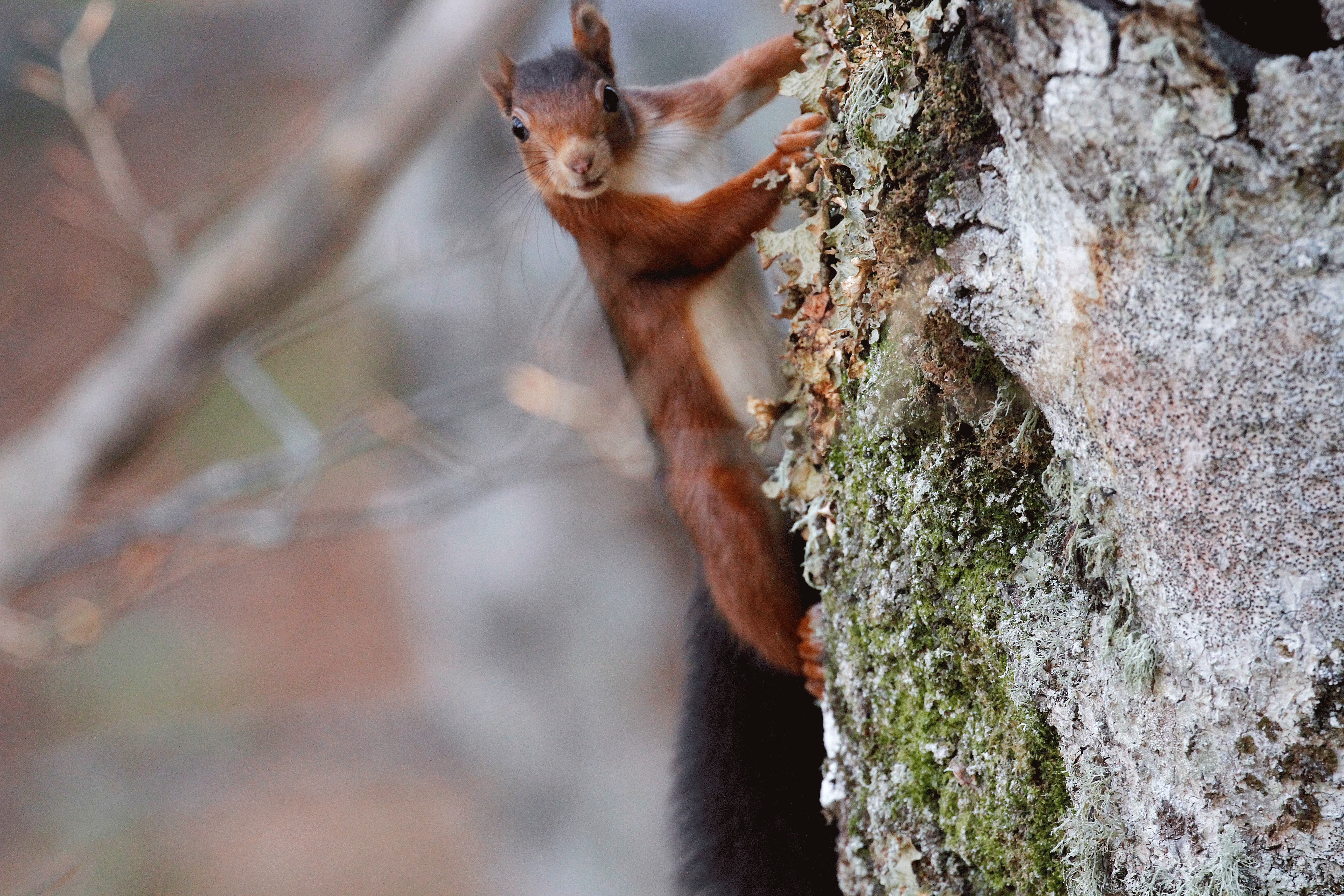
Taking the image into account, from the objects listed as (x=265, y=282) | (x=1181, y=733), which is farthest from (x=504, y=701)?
(x=1181, y=733)

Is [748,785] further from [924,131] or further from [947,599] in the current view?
[924,131]

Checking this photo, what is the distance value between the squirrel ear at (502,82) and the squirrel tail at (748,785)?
0.78 metres

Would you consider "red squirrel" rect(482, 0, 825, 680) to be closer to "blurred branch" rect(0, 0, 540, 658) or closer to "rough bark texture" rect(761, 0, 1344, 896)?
"rough bark texture" rect(761, 0, 1344, 896)

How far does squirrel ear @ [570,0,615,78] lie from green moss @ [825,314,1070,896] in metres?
0.77

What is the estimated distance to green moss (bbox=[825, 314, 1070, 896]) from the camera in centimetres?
85

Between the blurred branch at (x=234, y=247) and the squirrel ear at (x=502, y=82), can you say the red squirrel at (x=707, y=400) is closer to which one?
the squirrel ear at (x=502, y=82)

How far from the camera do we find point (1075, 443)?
29.2 inches

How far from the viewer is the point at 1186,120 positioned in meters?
0.57

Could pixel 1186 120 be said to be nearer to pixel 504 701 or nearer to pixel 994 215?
pixel 994 215

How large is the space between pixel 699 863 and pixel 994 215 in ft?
3.60

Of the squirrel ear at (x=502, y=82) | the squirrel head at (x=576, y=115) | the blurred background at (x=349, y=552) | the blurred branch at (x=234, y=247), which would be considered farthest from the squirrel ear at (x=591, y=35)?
the blurred branch at (x=234, y=247)

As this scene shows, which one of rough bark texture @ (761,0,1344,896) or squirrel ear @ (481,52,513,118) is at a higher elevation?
squirrel ear @ (481,52,513,118)

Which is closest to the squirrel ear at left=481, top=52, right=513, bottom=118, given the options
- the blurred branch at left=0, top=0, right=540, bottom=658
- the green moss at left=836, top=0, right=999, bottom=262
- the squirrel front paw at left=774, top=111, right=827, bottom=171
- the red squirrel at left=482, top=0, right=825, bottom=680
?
the red squirrel at left=482, top=0, right=825, bottom=680

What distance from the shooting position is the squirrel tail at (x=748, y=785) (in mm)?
1431
